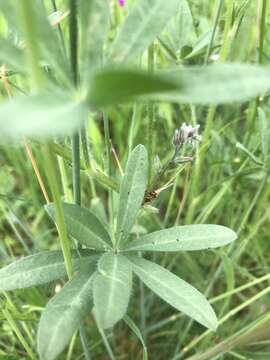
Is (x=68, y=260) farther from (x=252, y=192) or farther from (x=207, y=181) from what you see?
(x=252, y=192)

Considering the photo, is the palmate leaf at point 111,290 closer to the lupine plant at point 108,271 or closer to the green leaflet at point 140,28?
the lupine plant at point 108,271

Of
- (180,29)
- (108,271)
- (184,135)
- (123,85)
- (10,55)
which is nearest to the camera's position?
(123,85)

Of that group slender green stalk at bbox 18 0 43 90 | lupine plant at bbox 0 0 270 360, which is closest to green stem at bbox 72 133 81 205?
lupine plant at bbox 0 0 270 360

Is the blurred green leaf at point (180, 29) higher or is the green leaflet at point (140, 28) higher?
the green leaflet at point (140, 28)

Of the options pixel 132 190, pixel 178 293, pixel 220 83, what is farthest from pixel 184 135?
pixel 220 83

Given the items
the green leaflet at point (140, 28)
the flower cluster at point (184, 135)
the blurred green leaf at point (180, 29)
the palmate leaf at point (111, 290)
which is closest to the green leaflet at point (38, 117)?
the green leaflet at point (140, 28)

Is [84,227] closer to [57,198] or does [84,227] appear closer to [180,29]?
[57,198]

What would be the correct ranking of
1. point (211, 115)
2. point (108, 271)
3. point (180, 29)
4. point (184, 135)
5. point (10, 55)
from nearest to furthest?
point (10, 55)
point (108, 271)
point (184, 135)
point (211, 115)
point (180, 29)

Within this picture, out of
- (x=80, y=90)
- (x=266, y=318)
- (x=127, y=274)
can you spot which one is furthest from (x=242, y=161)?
(x=80, y=90)
